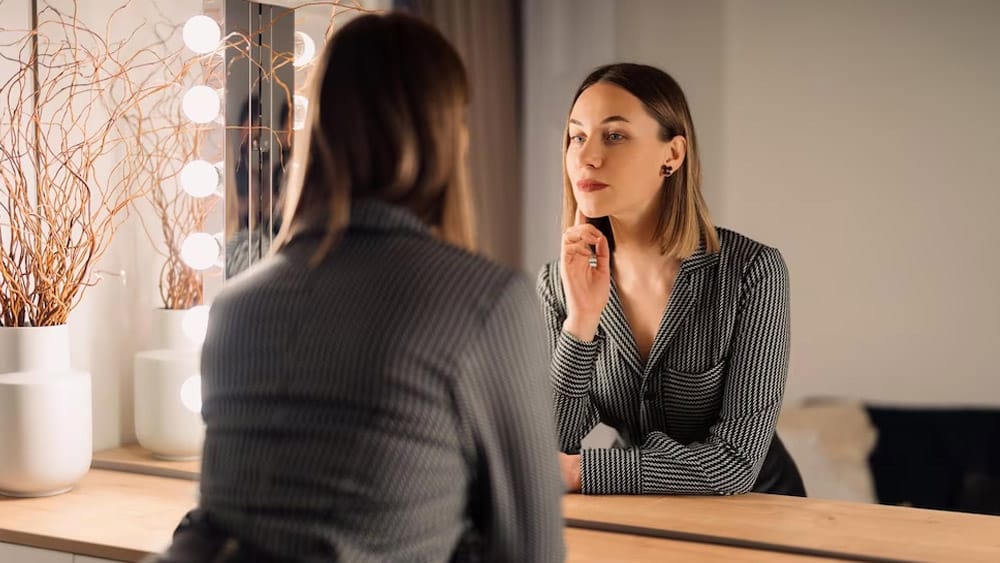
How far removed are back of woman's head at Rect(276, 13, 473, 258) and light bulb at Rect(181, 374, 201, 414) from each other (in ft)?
3.41

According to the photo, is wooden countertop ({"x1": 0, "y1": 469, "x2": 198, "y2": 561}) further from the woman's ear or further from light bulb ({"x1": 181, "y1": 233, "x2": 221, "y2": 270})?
the woman's ear

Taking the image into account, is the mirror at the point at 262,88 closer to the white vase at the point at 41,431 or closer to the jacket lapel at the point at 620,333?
the white vase at the point at 41,431

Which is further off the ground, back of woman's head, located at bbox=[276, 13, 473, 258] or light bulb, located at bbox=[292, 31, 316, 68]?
light bulb, located at bbox=[292, 31, 316, 68]

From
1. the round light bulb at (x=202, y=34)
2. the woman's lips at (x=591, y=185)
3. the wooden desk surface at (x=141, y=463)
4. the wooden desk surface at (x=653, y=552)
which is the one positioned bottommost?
the wooden desk surface at (x=141, y=463)

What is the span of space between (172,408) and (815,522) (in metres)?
1.05

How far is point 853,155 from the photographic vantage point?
1.95m

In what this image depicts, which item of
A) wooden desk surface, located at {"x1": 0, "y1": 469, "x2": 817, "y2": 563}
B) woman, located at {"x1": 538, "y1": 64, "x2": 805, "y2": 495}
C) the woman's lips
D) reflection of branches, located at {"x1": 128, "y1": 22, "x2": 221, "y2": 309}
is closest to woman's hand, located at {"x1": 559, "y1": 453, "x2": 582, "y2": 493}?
woman, located at {"x1": 538, "y1": 64, "x2": 805, "y2": 495}

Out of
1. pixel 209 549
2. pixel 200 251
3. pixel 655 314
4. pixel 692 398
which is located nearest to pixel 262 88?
pixel 200 251

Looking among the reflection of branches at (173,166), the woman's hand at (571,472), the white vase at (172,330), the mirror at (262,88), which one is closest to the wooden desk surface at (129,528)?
the woman's hand at (571,472)

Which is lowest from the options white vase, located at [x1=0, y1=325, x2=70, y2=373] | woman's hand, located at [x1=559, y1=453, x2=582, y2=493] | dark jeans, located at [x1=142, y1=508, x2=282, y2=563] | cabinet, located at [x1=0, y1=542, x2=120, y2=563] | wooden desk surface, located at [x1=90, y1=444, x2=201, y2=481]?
cabinet, located at [x1=0, y1=542, x2=120, y2=563]

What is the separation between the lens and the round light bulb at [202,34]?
179 centimetres

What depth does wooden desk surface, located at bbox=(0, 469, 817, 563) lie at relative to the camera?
4.15 ft

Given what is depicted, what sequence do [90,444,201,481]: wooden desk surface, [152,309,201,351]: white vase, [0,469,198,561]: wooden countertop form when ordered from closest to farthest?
1. [0,469,198,561]: wooden countertop
2. [90,444,201,481]: wooden desk surface
3. [152,309,201,351]: white vase

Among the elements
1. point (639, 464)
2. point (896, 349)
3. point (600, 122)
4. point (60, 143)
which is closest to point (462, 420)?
point (639, 464)
